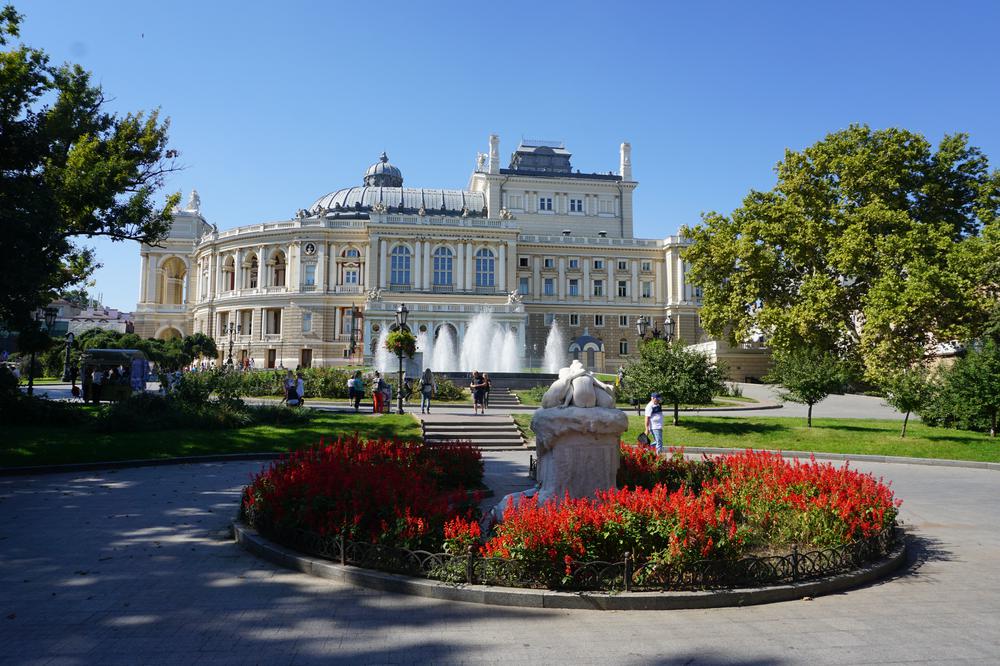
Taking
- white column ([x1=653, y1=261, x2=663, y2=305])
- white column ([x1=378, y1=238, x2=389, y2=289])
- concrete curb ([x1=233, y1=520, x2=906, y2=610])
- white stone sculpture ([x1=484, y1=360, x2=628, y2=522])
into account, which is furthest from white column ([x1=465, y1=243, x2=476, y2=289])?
concrete curb ([x1=233, y1=520, x2=906, y2=610])

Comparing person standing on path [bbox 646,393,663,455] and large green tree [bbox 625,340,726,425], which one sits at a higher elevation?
large green tree [bbox 625,340,726,425]

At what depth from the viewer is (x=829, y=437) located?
2111cm

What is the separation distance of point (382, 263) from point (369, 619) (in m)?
65.0

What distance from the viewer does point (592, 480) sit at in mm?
8406

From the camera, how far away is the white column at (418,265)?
6975 centimetres

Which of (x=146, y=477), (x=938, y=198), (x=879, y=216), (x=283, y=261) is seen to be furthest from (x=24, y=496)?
(x=283, y=261)

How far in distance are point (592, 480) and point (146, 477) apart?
1084cm

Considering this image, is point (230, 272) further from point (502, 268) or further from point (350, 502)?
point (350, 502)

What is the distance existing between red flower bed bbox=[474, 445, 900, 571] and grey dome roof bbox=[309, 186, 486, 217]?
228ft

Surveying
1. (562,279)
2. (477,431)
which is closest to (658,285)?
(562,279)

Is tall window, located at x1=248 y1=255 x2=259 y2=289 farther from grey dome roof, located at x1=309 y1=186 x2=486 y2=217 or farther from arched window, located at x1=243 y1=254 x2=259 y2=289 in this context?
grey dome roof, located at x1=309 y1=186 x2=486 y2=217

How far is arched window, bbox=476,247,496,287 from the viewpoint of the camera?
71.1 metres

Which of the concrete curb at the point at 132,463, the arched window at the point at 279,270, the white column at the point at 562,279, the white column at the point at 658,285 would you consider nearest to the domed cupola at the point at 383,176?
the arched window at the point at 279,270

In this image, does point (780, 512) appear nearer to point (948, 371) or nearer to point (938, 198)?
point (948, 371)
